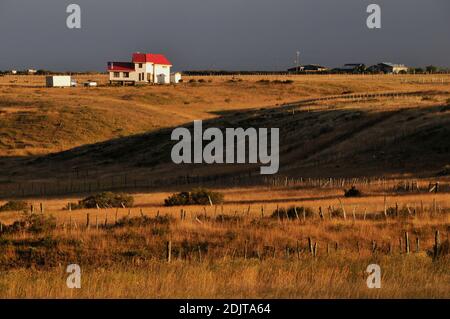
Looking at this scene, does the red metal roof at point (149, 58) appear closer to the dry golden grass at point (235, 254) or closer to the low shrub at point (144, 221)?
the dry golden grass at point (235, 254)

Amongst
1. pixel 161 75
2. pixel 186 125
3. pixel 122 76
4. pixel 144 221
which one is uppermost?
pixel 161 75

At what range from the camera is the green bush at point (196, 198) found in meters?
41.3

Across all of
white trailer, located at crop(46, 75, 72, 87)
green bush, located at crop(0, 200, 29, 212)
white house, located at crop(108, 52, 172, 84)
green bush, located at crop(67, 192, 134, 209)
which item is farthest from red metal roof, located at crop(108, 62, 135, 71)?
green bush, located at crop(0, 200, 29, 212)

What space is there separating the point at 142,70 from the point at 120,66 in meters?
4.71

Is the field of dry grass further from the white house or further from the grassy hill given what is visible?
the white house

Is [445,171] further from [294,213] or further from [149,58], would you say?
[149,58]

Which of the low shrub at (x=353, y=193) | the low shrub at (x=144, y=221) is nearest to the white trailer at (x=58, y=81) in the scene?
the low shrub at (x=353, y=193)

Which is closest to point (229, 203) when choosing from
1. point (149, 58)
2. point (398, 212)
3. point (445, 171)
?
point (398, 212)

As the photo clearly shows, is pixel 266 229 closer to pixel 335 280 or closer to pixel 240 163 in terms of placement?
pixel 335 280

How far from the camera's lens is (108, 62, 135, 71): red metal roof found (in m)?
145

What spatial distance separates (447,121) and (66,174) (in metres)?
37.5

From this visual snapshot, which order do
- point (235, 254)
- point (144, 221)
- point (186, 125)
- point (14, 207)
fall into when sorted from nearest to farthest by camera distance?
point (235, 254), point (144, 221), point (14, 207), point (186, 125)

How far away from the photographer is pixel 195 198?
42438 millimetres

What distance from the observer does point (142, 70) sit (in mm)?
146000
